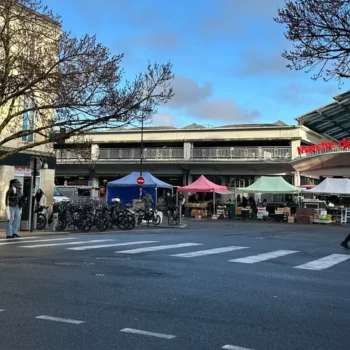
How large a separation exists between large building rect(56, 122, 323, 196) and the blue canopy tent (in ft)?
32.6

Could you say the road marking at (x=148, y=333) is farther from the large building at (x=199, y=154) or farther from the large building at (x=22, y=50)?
the large building at (x=199, y=154)

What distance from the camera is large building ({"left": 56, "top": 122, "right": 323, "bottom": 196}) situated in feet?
151

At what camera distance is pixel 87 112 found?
61.8 ft

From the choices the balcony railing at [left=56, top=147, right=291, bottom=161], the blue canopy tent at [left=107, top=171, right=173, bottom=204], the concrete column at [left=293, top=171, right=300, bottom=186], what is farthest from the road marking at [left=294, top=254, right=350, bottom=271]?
the concrete column at [left=293, top=171, right=300, bottom=186]

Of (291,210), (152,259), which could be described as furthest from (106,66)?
(291,210)

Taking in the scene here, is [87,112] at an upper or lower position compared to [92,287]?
upper

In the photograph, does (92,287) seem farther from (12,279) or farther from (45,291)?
(12,279)

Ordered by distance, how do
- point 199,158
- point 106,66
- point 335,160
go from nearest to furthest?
point 106,66 → point 335,160 → point 199,158

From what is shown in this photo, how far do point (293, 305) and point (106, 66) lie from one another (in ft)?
45.0

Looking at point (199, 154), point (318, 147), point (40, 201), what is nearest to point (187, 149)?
point (199, 154)

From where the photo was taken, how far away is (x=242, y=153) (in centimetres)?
4672

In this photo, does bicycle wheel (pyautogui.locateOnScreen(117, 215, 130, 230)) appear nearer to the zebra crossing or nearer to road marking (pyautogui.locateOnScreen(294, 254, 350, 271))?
the zebra crossing

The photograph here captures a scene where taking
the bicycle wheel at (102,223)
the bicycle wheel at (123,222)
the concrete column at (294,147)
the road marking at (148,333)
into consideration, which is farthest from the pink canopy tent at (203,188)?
the road marking at (148,333)

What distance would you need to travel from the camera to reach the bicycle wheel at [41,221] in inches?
830
